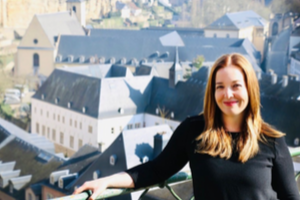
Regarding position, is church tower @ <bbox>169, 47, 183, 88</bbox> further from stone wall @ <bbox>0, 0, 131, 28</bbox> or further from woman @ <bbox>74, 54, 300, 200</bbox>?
woman @ <bbox>74, 54, 300, 200</bbox>

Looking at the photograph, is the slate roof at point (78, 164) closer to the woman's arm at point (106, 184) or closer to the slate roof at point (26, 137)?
the slate roof at point (26, 137)

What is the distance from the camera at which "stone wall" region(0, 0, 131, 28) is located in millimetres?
51656

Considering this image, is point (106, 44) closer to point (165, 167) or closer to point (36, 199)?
point (36, 199)

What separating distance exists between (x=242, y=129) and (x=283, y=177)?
21cm

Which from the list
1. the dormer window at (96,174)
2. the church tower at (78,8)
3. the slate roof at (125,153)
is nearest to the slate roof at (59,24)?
the church tower at (78,8)

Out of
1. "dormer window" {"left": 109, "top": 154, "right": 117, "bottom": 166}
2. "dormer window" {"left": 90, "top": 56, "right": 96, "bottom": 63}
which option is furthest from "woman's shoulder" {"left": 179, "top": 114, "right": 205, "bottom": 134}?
"dormer window" {"left": 90, "top": 56, "right": 96, "bottom": 63}

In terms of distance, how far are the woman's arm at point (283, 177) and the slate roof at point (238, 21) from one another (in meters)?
46.4

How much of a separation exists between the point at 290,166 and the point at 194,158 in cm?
31

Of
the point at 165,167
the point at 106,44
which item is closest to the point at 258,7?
the point at 106,44

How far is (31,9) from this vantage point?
183ft

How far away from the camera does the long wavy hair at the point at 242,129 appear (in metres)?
2.18

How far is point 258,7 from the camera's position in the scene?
146 feet

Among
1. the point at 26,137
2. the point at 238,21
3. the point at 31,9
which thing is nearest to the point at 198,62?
the point at 238,21

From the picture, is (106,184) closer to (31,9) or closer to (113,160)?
(113,160)
